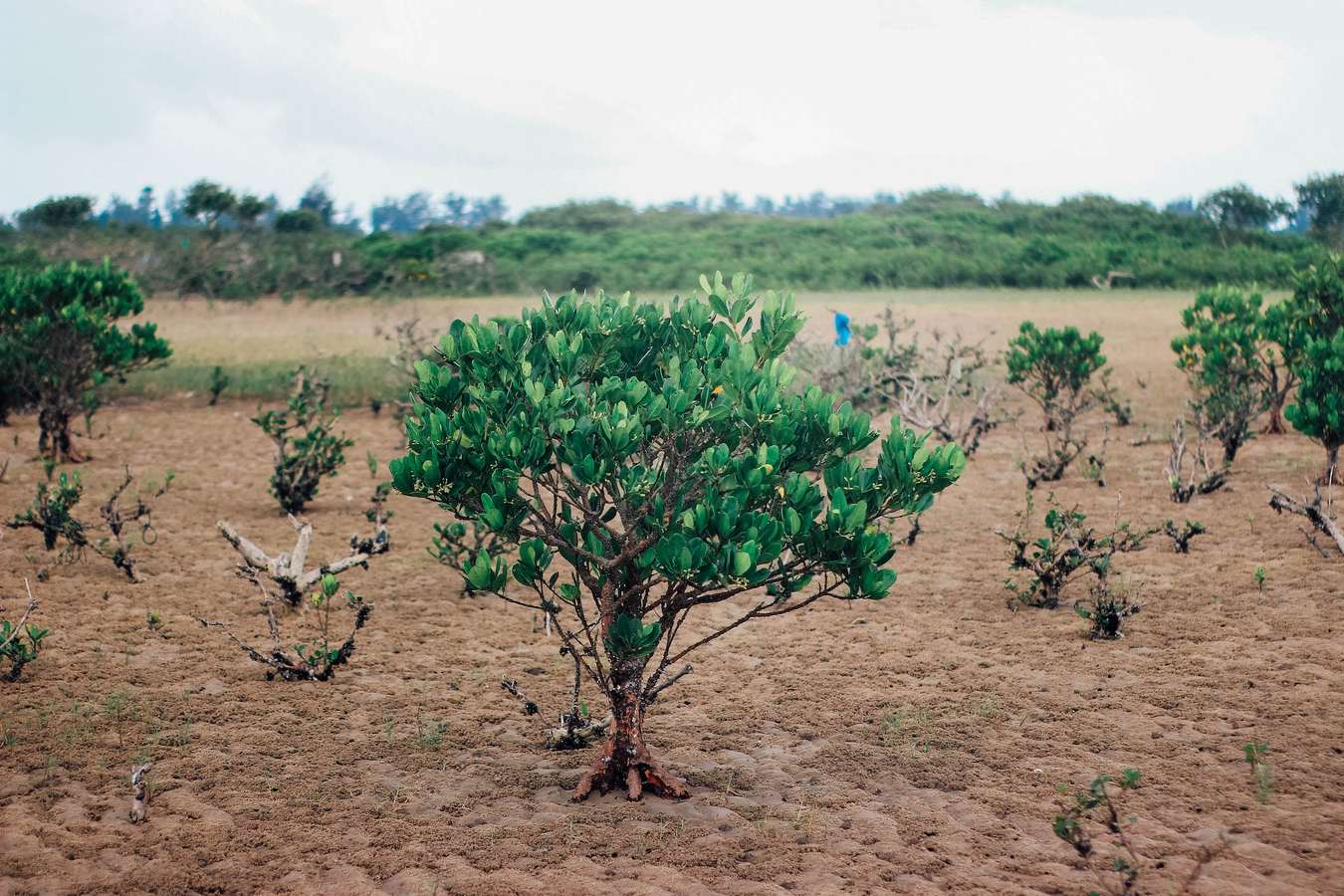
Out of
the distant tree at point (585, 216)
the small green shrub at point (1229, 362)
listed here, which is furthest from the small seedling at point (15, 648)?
the distant tree at point (585, 216)

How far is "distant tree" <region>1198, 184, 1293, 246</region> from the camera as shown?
41062mm

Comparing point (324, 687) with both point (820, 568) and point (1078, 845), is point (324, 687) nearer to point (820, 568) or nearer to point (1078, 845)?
point (820, 568)

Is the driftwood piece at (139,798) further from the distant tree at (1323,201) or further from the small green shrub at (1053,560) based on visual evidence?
the distant tree at (1323,201)

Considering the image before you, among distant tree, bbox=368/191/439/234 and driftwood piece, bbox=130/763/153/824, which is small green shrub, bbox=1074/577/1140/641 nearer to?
driftwood piece, bbox=130/763/153/824

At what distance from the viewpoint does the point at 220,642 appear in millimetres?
7738

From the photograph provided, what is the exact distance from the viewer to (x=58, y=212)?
43.3 meters

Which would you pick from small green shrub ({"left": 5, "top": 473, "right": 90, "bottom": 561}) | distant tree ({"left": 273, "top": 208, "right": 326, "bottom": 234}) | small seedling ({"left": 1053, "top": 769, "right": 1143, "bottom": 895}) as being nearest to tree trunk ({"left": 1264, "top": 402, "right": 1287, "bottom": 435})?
small seedling ({"left": 1053, "top": 769, "right": 1143, "bottom": 895})

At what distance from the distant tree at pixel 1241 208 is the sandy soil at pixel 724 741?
36.3 m

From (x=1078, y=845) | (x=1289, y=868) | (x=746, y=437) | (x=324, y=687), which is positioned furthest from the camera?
(x=324, y=687)

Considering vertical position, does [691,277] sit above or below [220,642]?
above

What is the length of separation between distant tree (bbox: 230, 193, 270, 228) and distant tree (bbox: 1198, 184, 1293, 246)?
120 ft

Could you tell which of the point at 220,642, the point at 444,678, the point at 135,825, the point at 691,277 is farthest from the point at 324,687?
the point at 691,277

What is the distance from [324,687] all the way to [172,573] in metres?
3.03

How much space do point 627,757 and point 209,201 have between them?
144 ft
